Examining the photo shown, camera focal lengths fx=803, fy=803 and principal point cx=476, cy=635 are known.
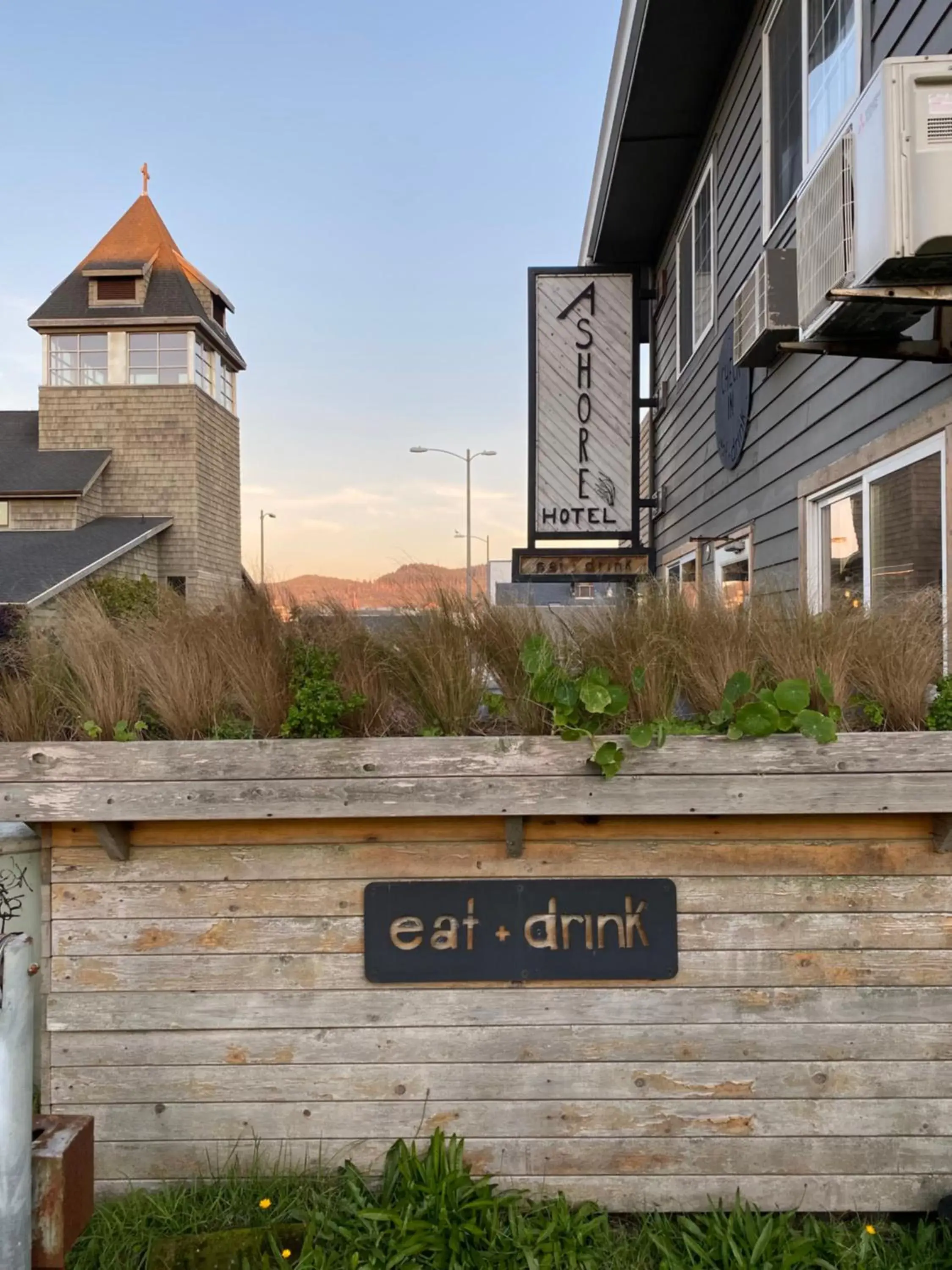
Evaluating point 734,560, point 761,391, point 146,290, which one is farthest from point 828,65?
point 146,290

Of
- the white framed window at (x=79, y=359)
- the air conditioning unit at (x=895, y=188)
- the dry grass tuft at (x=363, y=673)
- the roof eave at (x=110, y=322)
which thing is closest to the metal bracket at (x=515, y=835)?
the dry grass tuft at (x=363, y=673)

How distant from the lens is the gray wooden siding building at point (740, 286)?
3.24 metres

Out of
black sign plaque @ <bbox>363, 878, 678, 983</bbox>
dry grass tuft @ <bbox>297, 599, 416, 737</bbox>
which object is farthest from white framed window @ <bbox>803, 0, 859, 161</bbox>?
black sign plaque @ <bbox>363, 878, 678, 983</bbox>

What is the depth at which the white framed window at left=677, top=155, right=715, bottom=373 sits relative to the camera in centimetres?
649

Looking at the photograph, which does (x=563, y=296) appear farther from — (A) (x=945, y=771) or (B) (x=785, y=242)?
(A) (x=945, y=771)

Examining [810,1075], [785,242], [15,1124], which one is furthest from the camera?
[785,242]

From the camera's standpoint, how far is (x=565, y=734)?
6.83 feet

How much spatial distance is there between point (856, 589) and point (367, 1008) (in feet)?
9.56

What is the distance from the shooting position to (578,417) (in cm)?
783

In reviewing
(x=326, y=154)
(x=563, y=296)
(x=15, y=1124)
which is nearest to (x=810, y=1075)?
(x=15, y=1124)

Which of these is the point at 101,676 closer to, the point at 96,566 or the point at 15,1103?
the point at 15,1103

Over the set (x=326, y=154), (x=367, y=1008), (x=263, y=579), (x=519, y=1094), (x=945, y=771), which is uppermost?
(x=326, y=154)

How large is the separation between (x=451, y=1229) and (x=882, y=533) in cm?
307

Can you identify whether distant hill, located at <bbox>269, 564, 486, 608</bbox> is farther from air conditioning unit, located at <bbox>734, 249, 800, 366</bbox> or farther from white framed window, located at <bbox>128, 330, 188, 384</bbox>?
white framed window, located at <bbox>128, 330, 188, 384</bbox>
